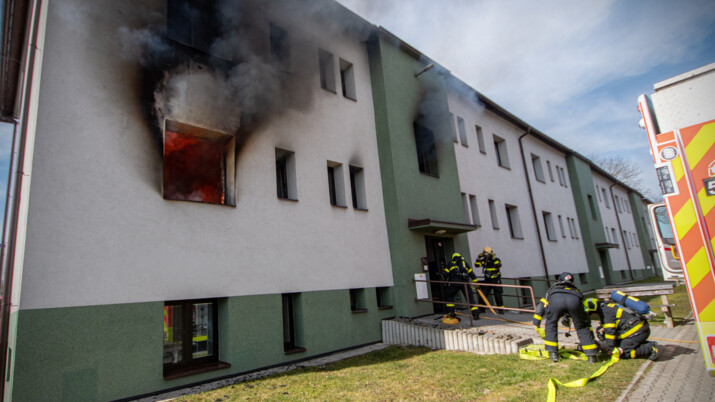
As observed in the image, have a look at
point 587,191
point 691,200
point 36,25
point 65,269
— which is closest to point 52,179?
point 65,269

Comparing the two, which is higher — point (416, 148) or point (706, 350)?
point (416, 148)

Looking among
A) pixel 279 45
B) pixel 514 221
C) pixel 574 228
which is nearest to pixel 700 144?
pixel 279 45

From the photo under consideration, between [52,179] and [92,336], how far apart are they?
2.39 m

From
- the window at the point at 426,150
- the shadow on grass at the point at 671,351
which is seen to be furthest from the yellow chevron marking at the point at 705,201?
the window at the point at 426,150

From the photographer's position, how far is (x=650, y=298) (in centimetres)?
1563

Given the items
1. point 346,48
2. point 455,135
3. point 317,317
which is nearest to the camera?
point 317,317

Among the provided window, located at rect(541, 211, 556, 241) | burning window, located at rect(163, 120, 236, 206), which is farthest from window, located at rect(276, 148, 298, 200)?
window, located at rect(541, 211, 556, 241)

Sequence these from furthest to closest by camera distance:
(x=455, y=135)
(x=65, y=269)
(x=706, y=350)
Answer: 1. (x=455, y=135)
2. (x=65, y=269)
3. (x=706, y=350)

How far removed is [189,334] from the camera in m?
7.03

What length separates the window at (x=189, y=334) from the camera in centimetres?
674

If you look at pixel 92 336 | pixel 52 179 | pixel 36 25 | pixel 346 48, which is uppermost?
pixel 346 48

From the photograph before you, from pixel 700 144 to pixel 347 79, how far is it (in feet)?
30.1

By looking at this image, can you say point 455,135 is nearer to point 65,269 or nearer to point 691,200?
point 691,200

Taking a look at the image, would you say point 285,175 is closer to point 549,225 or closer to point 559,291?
point 559,291
